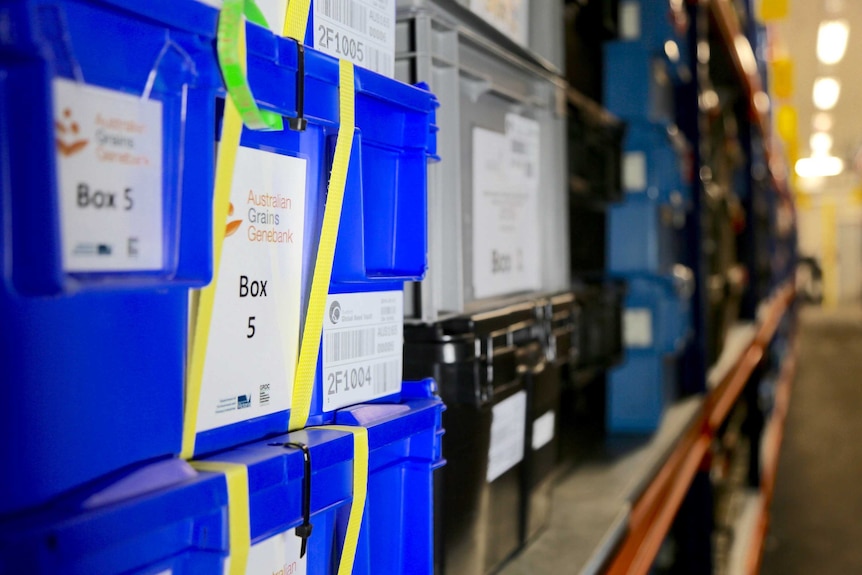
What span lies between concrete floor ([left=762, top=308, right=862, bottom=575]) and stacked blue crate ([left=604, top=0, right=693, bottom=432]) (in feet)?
7.00

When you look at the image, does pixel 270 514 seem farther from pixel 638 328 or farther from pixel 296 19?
pixel 638 328

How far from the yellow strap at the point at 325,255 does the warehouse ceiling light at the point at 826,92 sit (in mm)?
9927

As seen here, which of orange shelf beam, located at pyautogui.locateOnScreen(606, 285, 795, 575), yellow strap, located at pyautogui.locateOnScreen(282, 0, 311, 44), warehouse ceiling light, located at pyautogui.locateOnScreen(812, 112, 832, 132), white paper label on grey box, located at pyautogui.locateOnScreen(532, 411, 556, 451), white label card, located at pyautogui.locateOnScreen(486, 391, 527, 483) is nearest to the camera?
yellow strap, located at pyautogui.locateOnScreen(282, 0, 311, 44)

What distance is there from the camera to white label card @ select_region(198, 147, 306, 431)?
0.53 m

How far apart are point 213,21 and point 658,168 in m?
1.63

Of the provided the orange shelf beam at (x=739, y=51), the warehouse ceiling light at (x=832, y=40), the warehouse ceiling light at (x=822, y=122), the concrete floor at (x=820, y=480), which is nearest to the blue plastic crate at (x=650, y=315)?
the orange shelf beam at (x=739, y=51)

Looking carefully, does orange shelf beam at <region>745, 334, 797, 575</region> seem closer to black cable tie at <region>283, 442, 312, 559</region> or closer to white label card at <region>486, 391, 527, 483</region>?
white label card at <region>486, 391, 527, 483</region>

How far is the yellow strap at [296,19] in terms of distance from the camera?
59 centimetres

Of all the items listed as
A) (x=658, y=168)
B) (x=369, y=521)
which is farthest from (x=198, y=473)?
(x=658, y=168)

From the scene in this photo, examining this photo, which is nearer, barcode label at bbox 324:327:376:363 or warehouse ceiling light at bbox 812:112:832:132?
barcode label at bbox 324:327:376:363

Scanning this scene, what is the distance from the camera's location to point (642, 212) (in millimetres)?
1871

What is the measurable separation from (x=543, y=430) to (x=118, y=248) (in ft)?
2.73

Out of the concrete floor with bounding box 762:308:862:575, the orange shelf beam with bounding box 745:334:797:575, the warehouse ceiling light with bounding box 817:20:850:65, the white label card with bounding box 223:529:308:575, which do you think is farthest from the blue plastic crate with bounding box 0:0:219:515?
Answer: the warehouse ceiling light with bounding box 817:20:850:65

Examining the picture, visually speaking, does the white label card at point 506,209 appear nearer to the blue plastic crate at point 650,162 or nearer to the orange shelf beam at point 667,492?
the orange shelf beam at point 667,492
